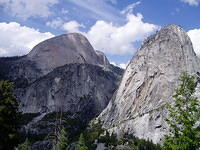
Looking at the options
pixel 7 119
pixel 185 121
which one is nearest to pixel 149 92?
pixel 7 119

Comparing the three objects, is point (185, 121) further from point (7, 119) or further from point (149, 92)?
point (149, 92)

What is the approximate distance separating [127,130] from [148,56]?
66539mm

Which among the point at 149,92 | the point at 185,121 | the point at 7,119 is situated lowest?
the point at 7,119

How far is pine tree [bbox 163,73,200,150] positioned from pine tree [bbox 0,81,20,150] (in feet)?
49.1

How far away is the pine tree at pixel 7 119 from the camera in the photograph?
79.8 feet

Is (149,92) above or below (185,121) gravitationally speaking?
above

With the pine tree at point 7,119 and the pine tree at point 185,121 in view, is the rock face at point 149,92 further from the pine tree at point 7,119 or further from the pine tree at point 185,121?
the pine tree at point 185,121

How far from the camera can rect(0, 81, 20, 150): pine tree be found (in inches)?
958

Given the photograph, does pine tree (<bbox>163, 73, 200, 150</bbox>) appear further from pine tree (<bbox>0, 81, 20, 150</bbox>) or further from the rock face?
the rock face

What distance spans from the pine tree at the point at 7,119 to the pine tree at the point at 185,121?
15.0 meters

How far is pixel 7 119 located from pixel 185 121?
56.1 feet

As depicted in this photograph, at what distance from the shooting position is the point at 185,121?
1777cm

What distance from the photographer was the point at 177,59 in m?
193

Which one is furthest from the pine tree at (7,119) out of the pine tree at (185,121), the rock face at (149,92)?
the rock face at (149,92)
